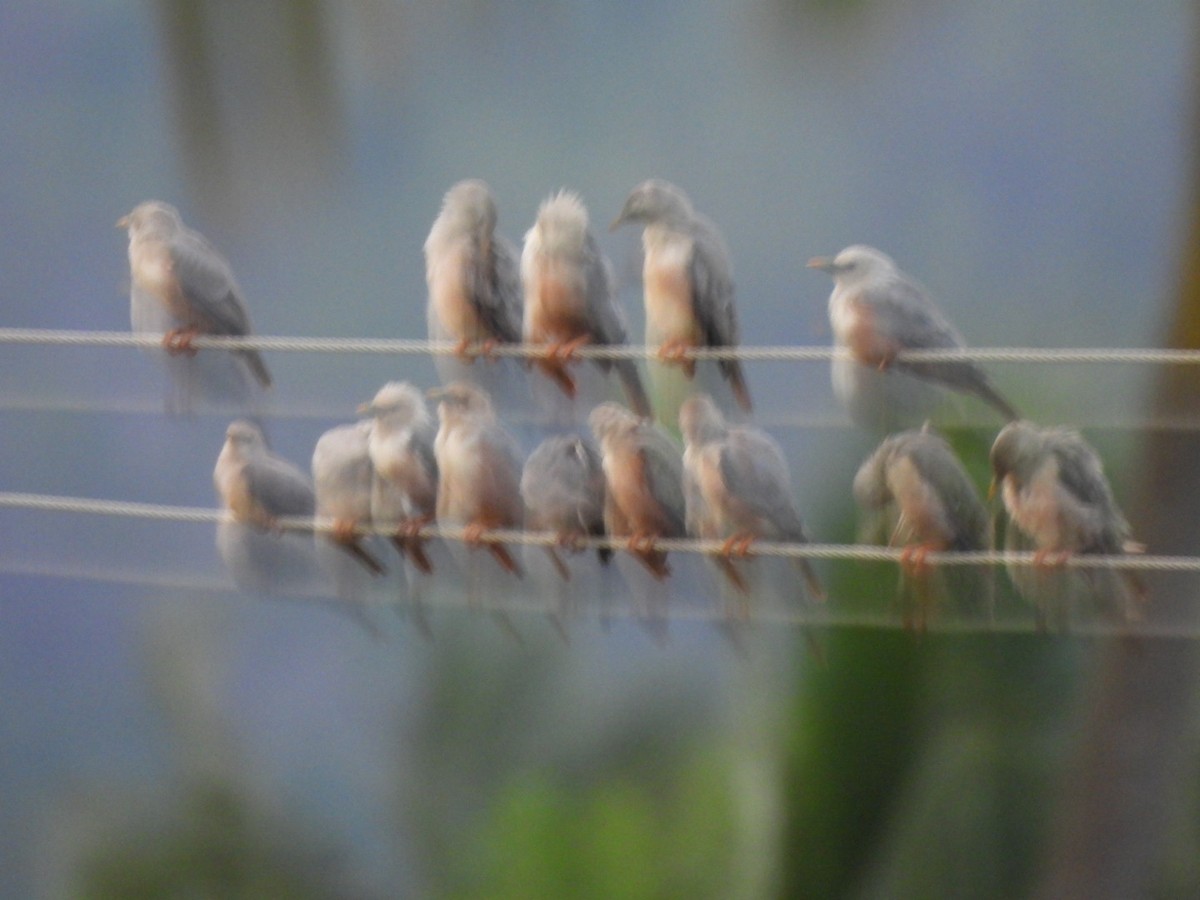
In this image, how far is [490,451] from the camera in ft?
11.1

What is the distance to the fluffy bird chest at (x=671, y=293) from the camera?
325 centimetres

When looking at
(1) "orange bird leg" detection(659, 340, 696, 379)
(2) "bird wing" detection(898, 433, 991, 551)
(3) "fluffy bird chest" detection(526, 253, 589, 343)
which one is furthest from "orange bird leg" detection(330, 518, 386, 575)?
(2) "bird wing" detection(898, 433, 991, 551)

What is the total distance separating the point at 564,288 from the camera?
127 inches

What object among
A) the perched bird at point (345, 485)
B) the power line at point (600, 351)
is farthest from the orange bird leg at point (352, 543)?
the power line at point (600, 351)

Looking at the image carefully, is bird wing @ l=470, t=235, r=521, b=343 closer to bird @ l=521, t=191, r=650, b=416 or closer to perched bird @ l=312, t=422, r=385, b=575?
bird @ l=521, t=191, r=650, b=416

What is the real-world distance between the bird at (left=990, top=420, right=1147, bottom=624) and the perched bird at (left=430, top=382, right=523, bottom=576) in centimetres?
109

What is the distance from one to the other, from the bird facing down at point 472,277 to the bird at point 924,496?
2.89 feet

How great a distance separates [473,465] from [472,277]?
423 millimetres

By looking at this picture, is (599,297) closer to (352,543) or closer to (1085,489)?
(352,543)

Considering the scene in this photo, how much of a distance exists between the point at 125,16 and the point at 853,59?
207cm

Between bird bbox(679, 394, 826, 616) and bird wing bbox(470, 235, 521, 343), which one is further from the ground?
bird wing bbox(470, 235, 521, 343)

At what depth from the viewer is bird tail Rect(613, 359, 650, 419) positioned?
3.42 m

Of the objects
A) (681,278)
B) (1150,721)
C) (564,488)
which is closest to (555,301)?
(681,278)

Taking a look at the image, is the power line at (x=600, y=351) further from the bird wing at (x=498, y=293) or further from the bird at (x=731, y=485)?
the bird at (x=731, y=485)
